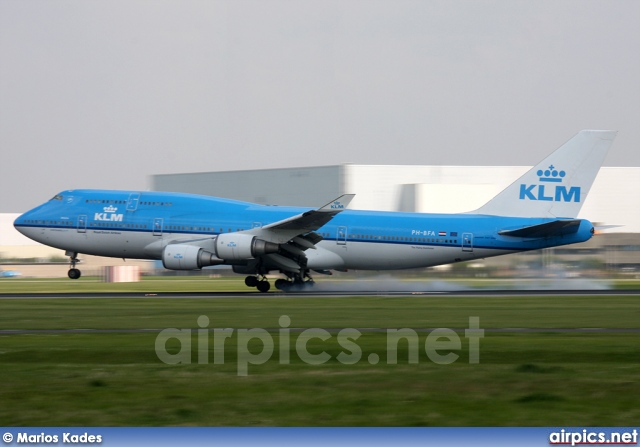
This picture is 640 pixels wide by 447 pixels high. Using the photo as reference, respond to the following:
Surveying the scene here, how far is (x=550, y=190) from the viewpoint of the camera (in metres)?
46.0

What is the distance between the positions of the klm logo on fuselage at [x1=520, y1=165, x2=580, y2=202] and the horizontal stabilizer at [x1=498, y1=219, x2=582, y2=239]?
8.32 feet

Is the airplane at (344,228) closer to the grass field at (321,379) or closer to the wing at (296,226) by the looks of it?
the wing at (296,226)

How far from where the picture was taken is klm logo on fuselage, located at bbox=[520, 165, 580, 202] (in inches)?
1805

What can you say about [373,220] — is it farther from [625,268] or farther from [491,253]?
[625,268]

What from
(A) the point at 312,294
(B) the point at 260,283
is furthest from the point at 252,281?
(A) the point at 312,294

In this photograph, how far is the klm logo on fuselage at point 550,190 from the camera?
4584 cm

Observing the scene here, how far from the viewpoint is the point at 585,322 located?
2714cm

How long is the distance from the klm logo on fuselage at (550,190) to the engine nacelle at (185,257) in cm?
1598

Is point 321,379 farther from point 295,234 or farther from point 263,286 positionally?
point 263,286

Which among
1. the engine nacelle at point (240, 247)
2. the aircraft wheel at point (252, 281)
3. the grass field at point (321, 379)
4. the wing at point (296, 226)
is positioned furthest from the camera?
the aircraft wheel at point (252, 281)

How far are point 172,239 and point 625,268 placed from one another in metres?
42.7

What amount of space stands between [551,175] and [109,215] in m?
22.5

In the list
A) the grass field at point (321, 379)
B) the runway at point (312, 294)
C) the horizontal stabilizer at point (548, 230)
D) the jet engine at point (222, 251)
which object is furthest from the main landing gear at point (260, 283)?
the grass field at point (321, 379)

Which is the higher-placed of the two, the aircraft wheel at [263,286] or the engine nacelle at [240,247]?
the engine nacelle at [240,247]
